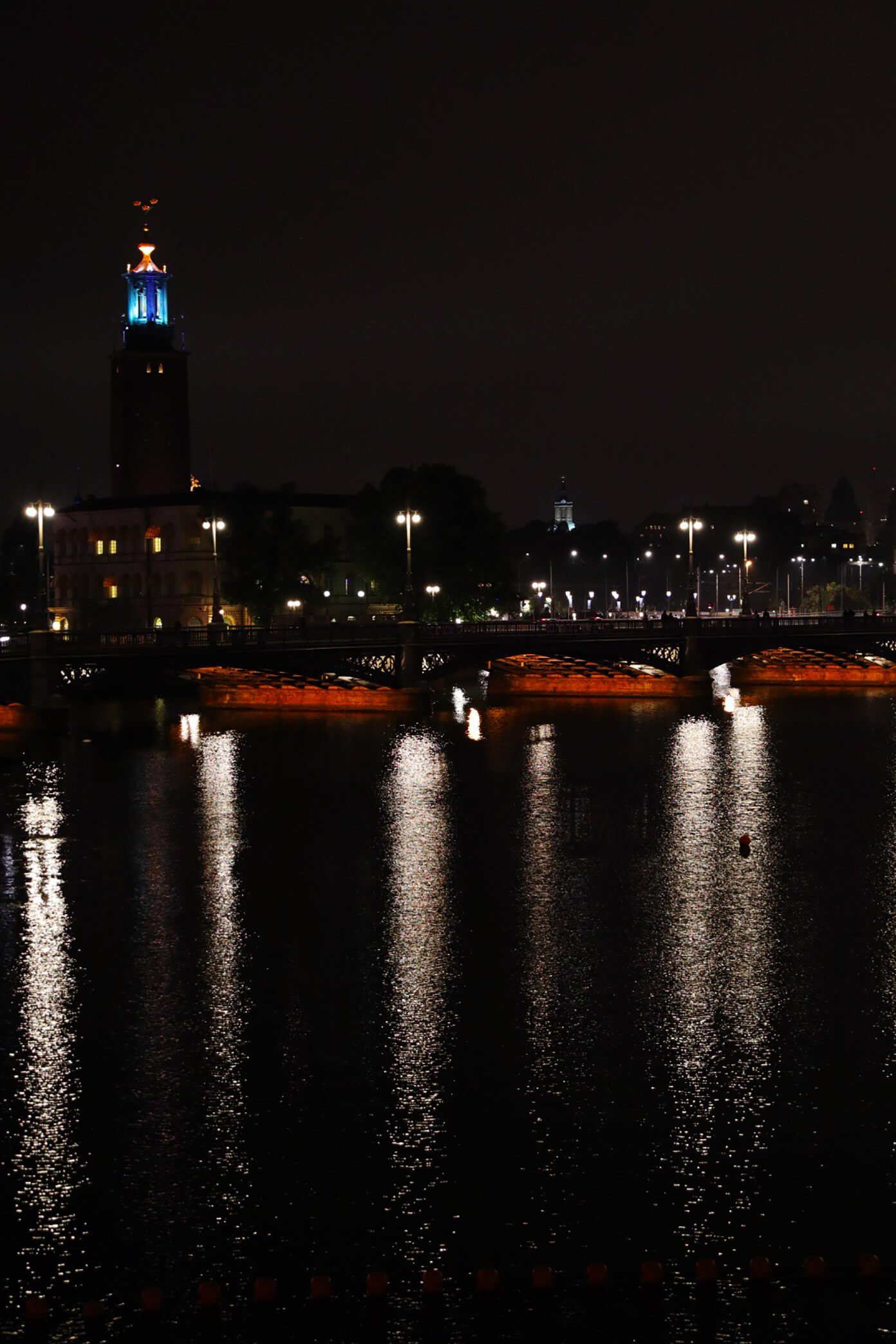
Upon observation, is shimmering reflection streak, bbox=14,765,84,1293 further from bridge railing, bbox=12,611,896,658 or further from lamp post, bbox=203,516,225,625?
lamp post, bbox=203,516,225,625

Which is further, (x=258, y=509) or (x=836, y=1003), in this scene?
(x=258, y=509)

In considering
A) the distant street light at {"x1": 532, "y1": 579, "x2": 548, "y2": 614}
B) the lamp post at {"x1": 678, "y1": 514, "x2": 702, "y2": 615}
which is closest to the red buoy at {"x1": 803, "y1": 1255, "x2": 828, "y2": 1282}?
the lamp post at {"x1": 678, "y1": 514, "x2": 702, "y2": 615}

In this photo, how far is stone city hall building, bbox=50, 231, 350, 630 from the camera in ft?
373

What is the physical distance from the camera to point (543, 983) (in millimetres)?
20875

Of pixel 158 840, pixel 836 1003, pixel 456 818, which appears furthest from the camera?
pixel 456 818

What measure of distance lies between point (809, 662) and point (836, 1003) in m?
69.7

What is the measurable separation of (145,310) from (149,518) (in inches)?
888

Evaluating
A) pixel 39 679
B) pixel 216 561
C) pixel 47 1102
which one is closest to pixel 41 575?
pixel 39 679

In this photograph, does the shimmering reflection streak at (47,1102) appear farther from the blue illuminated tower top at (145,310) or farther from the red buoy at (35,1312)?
the blue illuminated tower top at (145,310)

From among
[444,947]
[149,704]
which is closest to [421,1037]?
[444,947]

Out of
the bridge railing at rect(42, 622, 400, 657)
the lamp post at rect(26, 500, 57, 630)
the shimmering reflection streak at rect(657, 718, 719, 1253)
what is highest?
the lamp post at rect(26, 500, 57, 630)

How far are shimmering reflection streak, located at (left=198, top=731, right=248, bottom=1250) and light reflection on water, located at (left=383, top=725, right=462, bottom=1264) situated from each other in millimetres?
1425

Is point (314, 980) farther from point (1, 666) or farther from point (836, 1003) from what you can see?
point (1, 666)

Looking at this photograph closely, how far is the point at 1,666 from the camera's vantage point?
5622 cm
